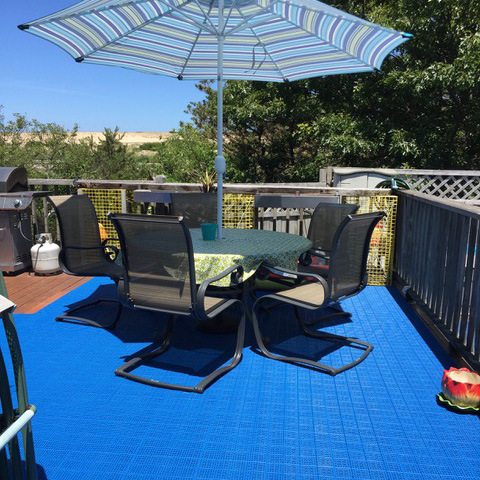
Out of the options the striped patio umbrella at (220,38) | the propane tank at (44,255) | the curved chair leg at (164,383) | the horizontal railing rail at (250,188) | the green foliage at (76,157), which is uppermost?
the striped patio umbrella at (220,38)

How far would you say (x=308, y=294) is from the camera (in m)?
2.95

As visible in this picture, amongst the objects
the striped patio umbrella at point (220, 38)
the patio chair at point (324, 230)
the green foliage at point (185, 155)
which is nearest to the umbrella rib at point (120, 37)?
the striped patio umbrella at point (220, 38)

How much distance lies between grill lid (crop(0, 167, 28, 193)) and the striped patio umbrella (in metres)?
1.94

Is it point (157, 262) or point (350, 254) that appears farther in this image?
point (350, 254)

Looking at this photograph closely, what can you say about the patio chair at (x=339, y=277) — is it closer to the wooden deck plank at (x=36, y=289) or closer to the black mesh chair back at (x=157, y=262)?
the black mesh chair back at (x=157, y=262)

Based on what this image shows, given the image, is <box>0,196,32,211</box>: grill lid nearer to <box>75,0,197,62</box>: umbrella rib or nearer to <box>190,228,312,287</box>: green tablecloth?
<box>75,0,197,62</box>: umbrella rib

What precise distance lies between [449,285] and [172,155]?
1633 centimetres

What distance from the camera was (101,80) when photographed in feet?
111

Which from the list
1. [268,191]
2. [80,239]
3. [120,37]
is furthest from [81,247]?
[268,191]

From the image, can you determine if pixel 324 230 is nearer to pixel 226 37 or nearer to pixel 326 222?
pixel 326 222

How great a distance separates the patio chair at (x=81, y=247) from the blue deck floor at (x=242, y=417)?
0.43 m

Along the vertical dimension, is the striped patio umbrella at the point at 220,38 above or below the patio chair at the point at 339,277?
above

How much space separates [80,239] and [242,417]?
2.15m

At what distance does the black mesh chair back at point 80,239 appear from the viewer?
3.45m
